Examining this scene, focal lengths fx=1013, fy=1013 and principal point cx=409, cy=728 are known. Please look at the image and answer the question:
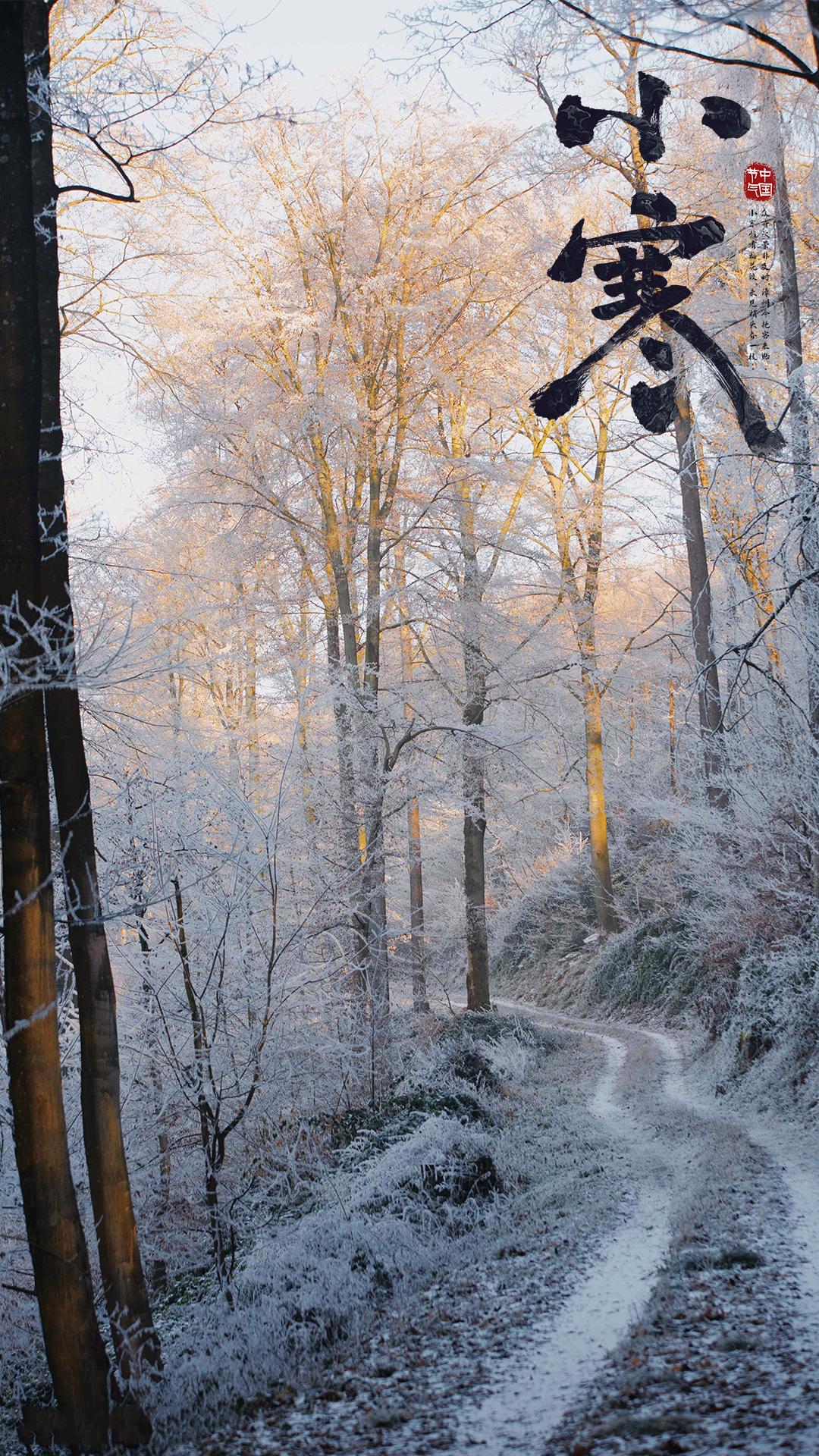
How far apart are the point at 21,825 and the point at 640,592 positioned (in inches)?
718

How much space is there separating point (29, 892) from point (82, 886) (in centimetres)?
44

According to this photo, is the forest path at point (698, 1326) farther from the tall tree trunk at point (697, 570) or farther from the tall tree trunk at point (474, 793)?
the tall tree trunk at point (474, 793)

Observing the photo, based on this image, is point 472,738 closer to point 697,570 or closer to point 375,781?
point 375,781

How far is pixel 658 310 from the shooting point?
7242mm

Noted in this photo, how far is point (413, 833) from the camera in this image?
813 inches

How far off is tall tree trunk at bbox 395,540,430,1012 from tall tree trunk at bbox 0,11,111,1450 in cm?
635

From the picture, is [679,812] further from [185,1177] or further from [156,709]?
[185,1177]

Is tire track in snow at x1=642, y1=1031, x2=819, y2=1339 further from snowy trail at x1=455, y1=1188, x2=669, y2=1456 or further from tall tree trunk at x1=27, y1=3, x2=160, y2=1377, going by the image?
tall tree trunk at x1=27, y1=3, x2=160, y2=1377

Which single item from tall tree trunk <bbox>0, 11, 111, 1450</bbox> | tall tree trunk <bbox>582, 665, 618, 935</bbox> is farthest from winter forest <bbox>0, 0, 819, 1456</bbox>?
tall tree trunk <bbox>582, 665, 618, 935</bbox>

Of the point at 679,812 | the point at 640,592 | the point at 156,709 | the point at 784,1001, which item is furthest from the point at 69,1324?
the point at 640,592

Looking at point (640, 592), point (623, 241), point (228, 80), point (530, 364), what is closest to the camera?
point (228, 80)

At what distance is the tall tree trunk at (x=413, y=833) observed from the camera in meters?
14.0

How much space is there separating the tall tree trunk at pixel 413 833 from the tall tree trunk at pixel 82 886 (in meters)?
5.90

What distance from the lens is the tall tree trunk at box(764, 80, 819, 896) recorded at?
5648 mm
